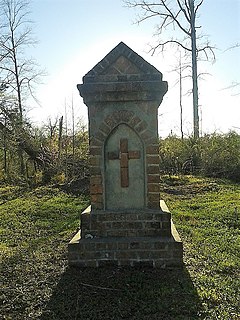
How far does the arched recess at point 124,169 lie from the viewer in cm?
423

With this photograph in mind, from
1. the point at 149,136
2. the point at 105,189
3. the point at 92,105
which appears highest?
the point at 92,105

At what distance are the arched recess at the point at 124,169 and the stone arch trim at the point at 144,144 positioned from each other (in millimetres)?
70

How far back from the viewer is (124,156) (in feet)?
13.9

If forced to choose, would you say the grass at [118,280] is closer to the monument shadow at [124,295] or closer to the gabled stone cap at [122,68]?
the monument shadow at [124,295]

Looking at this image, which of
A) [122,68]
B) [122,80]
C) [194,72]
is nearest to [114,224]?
[122,80]

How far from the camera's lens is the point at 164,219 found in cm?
409

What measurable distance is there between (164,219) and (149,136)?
106 centimetres

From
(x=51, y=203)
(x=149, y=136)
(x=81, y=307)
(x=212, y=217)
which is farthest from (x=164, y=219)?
(x=51, y=203)

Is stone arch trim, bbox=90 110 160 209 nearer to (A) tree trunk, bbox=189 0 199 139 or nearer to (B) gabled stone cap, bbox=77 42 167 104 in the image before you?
(B) gabled stone cap, bbox=77 42 167 104

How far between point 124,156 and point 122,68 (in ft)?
3.67

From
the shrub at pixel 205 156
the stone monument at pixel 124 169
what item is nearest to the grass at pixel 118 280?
the stone monument at pixel 124 169

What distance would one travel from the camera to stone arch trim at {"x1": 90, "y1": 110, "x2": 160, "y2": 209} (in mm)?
4160

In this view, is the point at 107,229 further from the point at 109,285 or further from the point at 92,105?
the point at 92,105

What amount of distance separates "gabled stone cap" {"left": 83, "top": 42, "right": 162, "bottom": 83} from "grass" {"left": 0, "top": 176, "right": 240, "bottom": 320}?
92.3 inches
